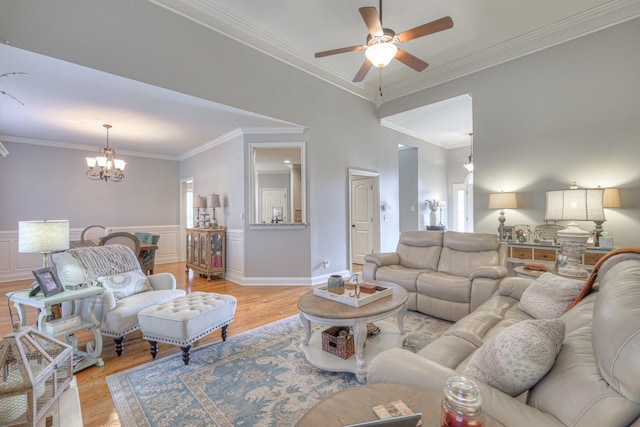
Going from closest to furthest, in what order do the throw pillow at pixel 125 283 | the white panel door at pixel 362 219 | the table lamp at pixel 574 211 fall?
the table lamp at pixel 574 211
the throw pillow at pixel 125 283
the white panel door at pixel 362 219

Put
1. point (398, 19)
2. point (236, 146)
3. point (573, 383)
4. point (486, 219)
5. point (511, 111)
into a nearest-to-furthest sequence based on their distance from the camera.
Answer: point (573, 383)
point (398, 19)
point (511, 111)
point (486, 219)
point (236, 146)

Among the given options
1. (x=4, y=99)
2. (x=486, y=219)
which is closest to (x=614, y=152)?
(x=486, y=219)

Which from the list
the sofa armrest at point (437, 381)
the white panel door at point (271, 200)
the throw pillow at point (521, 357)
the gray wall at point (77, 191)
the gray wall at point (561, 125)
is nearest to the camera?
the sofa armrest at point (437, 381)

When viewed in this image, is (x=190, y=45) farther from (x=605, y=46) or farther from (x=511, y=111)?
(x=605, y=46)

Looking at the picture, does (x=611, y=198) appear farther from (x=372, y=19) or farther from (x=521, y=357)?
→ (x=521, y=357)

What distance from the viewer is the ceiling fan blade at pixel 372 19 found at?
2.37m

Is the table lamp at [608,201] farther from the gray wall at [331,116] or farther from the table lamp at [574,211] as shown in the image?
the table lamp at [574,211]

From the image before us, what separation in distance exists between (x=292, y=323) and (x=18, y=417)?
2.28 metres

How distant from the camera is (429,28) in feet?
8.25

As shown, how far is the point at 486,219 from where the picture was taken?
15.2ft

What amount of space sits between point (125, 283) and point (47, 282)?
2.20 ft

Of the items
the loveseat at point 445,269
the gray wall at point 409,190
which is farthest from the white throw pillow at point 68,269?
the gray wall at point 409,190

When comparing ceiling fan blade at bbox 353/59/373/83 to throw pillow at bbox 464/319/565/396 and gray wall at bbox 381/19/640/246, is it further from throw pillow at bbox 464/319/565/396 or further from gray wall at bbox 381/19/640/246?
throw pillow at bbox 464/319/565/396

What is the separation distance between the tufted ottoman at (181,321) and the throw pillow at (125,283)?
1.62 feet
